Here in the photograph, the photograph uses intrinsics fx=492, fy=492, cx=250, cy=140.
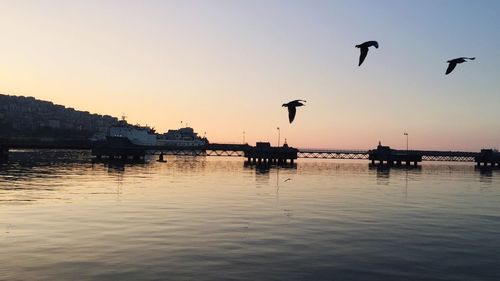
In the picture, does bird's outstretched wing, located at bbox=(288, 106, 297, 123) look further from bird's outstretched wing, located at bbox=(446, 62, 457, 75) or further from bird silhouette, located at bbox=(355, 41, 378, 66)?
bird's outstretched wing, located at bbox=(446, 62, 457, 75)

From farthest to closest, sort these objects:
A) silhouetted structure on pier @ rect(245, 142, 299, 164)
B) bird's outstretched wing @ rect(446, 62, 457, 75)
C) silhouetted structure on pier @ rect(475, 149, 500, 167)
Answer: silhouetted structure on pier @ rect(475, 149, 500, 167) → silhouetted structure on pier @ rect(245, 142, 299, 164) → bird's outstretched wing @ rect(446, 62, 457, 75)

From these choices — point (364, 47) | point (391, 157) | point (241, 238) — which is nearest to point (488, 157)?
point (391, 157)

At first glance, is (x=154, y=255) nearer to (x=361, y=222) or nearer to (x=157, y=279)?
(x=157, y=279)

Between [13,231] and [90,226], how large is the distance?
361 cm

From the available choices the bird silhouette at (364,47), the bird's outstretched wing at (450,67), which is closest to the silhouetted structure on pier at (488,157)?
the bird's outstretched wing at (450,67)

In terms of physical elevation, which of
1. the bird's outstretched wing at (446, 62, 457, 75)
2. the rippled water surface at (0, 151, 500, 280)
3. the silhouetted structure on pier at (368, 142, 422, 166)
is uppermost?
the bird's outstretched wing at (446, 62, 457, 75)

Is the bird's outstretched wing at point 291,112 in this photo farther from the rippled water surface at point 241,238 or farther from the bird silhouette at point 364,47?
the rippled water surface at point 241,238

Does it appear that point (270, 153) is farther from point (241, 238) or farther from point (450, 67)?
point (450, 67)

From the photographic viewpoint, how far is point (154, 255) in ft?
61.9

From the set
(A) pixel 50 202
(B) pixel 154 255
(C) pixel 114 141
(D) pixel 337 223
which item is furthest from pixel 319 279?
(C) pixel 114 141

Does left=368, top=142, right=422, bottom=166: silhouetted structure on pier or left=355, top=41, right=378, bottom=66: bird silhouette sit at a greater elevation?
left=355, top=41, right=378, bottom=66: bird silhouette

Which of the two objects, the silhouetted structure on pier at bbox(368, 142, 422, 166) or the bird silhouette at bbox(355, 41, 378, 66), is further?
the silhouetted structure on pier at bbox(368, 142, 422, 166)

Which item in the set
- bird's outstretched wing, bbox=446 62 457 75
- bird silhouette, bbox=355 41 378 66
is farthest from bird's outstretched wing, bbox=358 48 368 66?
bird's outstretched wing, bbox=446 62 457 75

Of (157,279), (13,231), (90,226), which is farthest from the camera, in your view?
(90,226)
